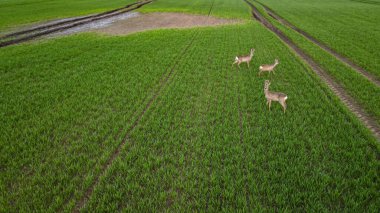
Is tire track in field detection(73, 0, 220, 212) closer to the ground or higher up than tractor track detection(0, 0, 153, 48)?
closer to the ground

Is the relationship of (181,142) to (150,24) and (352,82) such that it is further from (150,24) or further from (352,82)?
(150,24)

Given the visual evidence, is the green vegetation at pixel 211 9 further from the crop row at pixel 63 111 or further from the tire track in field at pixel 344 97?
the crop row at pixel 63 111

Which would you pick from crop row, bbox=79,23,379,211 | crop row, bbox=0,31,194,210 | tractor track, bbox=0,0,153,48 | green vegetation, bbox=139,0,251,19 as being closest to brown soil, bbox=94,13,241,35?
tractor track, bbox=0,0,153,48

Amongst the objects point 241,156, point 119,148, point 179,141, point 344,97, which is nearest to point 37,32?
point 119,148

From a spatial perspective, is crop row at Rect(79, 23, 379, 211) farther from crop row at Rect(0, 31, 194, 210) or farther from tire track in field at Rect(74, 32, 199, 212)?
crop row at Rect(0, 31, 194, 210)

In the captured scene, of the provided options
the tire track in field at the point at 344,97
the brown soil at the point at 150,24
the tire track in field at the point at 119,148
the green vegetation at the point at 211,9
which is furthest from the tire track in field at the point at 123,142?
the green vegetation at the point at 211,9

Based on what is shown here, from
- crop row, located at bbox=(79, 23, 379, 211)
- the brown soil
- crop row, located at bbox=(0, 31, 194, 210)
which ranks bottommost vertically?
crop row, located at bbox=(79, 23, 379, 211)

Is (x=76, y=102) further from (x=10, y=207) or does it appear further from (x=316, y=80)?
(x=316, y=80)

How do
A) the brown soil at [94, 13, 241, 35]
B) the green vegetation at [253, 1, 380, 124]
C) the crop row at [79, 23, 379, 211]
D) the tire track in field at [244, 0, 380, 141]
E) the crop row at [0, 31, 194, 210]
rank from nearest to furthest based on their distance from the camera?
1. the crop row at [79, 23, 379, 211]
2. the crop row at [0, 31, 194, 210]
3. the tire track in field at [244, 0, 380, 141]
4. the green vegetation at [253, 1, 380, 124]
5. the brown soil at [94, 13, 241, 35]
